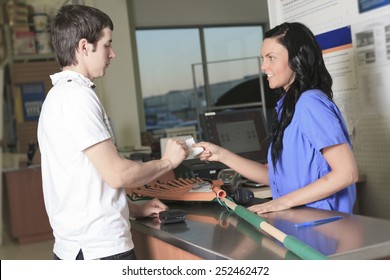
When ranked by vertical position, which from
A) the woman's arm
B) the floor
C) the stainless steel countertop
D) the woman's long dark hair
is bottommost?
the floor

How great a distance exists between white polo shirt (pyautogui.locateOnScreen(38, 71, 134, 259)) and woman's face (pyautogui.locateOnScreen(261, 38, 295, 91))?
0.59 m

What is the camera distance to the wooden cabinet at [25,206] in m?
4.72

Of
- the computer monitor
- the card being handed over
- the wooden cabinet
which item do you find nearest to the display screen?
the computer monitor

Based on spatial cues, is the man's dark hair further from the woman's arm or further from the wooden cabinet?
the wooden cabinet

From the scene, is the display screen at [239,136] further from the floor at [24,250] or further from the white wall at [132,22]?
the white wall at [132,22]

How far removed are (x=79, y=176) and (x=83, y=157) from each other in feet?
0.16

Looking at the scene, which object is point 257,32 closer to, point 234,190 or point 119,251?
point 234,190

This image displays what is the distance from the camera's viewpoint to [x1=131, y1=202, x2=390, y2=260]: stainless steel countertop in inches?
41.7

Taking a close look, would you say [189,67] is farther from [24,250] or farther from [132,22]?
[24,250]

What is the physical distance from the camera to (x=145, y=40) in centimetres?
696

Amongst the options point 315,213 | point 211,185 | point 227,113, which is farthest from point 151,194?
point 227,113

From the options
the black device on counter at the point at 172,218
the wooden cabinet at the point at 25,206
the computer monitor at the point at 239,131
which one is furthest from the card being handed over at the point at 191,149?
the wooden cabinet at the point at 25,206

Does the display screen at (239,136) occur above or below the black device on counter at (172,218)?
above

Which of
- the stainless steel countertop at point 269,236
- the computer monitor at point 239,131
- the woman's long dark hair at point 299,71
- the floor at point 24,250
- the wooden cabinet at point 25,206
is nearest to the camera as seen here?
the stainless steel countertop at point 269,236
